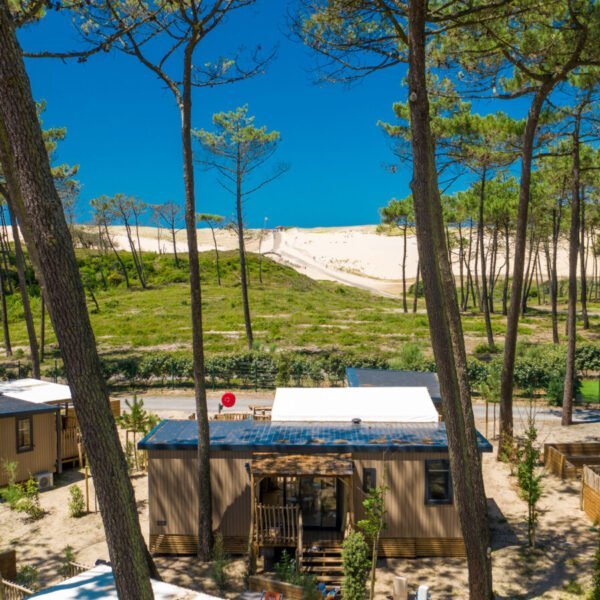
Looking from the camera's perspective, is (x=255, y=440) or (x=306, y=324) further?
(x=306, y=324)

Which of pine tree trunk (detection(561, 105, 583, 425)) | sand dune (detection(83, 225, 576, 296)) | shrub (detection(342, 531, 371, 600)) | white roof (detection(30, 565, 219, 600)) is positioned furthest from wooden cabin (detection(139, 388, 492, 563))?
sand dune (detection(83, 225, 576, 296))

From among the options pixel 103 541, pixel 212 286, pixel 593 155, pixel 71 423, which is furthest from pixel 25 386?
pixel 212 286

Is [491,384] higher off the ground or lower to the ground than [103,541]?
higher

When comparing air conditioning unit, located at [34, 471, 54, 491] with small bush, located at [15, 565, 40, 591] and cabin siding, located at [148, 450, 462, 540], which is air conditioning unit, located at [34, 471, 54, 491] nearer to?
cabin siding, located at [148, 450, 462, 540]

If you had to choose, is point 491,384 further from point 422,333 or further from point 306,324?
point 306,324

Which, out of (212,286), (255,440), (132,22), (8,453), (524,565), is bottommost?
(524,565)
